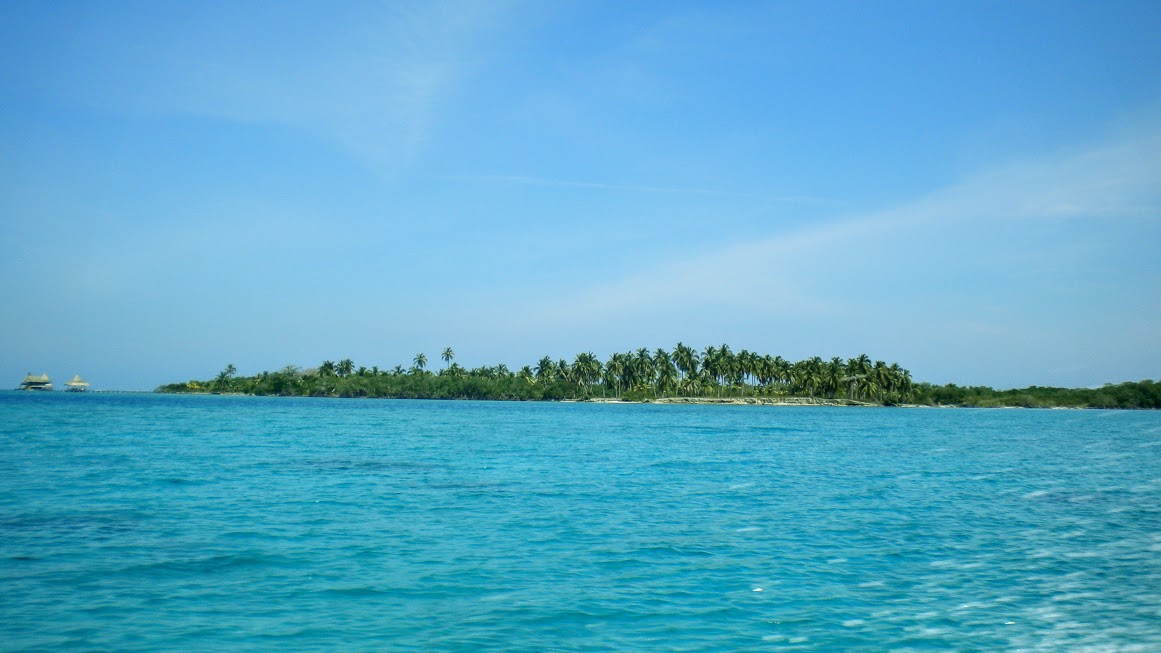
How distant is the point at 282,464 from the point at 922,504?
89.9ft

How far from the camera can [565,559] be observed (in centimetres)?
1695

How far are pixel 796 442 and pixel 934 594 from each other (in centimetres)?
4688

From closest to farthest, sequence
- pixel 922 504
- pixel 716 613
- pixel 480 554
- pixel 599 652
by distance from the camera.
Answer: pixel 599 652
pixel 716 613
pixel 480 554
pixel 922 504

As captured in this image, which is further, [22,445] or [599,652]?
[22,445]

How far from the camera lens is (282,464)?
36125 millimetres

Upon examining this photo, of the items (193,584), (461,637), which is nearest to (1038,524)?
(461,637)

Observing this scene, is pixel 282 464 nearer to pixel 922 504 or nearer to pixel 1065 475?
pixel 922 504

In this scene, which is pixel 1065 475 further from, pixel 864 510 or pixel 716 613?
pixel 716 613

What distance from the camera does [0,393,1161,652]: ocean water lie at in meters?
12.1

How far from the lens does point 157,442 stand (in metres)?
48.9

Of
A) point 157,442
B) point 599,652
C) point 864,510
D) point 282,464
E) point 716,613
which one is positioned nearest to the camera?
point 599,652

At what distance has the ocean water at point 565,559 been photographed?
12.1 metres

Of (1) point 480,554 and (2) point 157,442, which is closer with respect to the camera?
(1) point 480,554

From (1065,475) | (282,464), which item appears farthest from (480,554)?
(1065,475)
